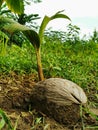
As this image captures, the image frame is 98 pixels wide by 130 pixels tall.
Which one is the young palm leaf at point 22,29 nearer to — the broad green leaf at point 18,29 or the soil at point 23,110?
the broad green leaf at point 18,29

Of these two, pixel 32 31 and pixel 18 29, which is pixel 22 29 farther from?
pixel 32 31

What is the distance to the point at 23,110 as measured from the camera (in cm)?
365

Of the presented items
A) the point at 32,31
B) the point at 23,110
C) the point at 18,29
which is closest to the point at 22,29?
the point at 18,29

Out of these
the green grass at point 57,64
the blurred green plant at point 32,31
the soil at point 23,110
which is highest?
the blurred green plant at point 32,31

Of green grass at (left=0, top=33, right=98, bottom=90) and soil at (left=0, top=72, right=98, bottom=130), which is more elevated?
green grass at (left=0, top=33, right=98, bottom=90)

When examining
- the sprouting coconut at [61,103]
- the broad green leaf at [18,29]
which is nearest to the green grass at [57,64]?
the broad green leaf at [18,29]

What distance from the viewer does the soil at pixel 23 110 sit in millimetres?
3354

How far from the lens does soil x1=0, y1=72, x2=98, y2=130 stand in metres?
3.35

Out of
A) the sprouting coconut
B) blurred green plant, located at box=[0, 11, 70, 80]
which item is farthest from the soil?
blurred green plant, located at box=[0, 11, 70, 80]

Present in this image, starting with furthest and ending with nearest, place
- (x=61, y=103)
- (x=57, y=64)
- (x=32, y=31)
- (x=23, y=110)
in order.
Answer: (x=57, y=64) → (x=32, y=31) → (x=23, y=110) → (x=61, y=103)

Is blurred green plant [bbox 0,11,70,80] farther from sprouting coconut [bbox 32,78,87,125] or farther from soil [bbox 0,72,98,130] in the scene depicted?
sprouting coconut [bbox 32,78,87,125]

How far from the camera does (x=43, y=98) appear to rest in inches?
141

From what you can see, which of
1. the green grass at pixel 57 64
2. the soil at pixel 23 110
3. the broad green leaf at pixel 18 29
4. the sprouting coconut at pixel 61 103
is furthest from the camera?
the green grass at pixel 57 64

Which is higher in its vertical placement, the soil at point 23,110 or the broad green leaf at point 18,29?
the broad green leaf at point 18,29
